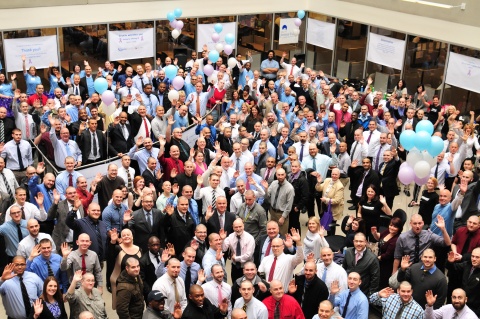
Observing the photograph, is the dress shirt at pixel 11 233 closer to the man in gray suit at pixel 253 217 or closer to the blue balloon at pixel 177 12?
the man in gray suit at pixel 253 217

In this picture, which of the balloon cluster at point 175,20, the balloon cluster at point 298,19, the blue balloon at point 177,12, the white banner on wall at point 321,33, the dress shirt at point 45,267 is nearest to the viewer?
the dress shirt at point 45,267

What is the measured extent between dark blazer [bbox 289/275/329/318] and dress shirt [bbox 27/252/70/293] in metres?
2.81

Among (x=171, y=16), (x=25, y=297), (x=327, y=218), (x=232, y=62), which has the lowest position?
(x=327, y=218)

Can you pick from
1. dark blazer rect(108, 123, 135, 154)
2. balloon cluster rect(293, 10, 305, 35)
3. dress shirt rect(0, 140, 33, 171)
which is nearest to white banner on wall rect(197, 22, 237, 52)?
balloon cluster rect(293, 10, 305, 35)

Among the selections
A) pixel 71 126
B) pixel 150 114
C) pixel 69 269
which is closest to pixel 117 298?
pixel 69 269

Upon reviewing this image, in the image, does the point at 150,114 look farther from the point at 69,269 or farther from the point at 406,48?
the point at 406,48

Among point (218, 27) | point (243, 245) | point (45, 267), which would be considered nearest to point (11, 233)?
point (45, 267)

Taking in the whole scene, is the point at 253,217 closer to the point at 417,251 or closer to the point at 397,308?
the point at 417,251

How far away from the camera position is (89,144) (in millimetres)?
11125

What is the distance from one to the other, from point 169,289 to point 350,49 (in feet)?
42.1

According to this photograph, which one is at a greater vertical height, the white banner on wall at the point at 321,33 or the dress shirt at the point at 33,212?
the white banner on wall at the point at 321,33

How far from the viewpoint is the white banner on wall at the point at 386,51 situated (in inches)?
671

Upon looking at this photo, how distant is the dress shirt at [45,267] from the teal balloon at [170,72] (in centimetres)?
700

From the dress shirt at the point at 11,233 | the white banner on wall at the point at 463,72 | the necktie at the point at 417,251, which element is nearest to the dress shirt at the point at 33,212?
the dress shirt at the point at 11,233
